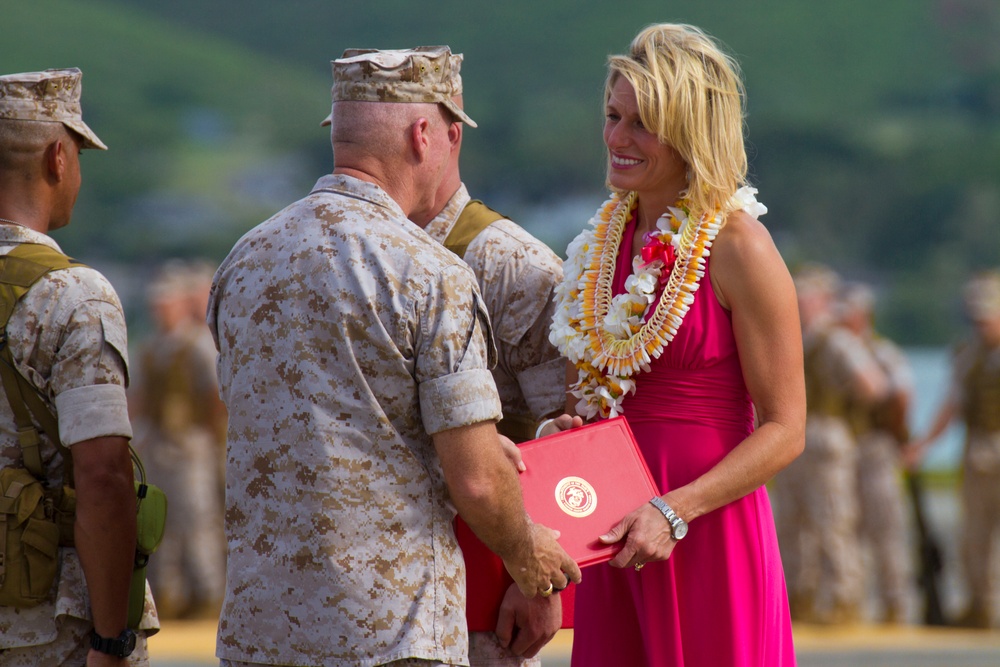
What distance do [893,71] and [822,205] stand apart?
6.27 metres

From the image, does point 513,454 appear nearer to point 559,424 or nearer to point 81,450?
point 559,424

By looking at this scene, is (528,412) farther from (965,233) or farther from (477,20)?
(477,20)

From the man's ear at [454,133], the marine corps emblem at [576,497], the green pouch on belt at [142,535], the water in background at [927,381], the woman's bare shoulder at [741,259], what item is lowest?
the water in background at [927,381]

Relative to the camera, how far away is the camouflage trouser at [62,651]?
9.34ft

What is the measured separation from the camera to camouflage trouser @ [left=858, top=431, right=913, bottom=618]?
1009 cm

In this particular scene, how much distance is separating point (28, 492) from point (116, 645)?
368 mm

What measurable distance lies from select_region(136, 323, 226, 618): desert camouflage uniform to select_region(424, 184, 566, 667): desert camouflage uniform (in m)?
7.00

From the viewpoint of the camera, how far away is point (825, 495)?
10.2m

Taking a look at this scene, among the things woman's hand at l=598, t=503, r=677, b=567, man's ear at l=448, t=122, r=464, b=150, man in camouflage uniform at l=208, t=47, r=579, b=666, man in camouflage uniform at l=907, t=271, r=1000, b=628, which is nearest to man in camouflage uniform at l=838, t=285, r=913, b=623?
man in camouflage uniform at l=907, t=271, r=1000, b=628

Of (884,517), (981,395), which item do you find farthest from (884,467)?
(981,395)

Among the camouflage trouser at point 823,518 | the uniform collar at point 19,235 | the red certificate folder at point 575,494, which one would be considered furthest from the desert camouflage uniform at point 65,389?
the camouflage trouser at point 823,518

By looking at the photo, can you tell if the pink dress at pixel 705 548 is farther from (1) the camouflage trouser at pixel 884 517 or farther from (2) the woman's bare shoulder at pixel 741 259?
(1) the camouflage trouser at pixel 884 517

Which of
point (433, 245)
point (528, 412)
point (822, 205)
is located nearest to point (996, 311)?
point (528, 412)

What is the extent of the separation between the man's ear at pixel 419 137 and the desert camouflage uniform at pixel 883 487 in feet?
27.0
